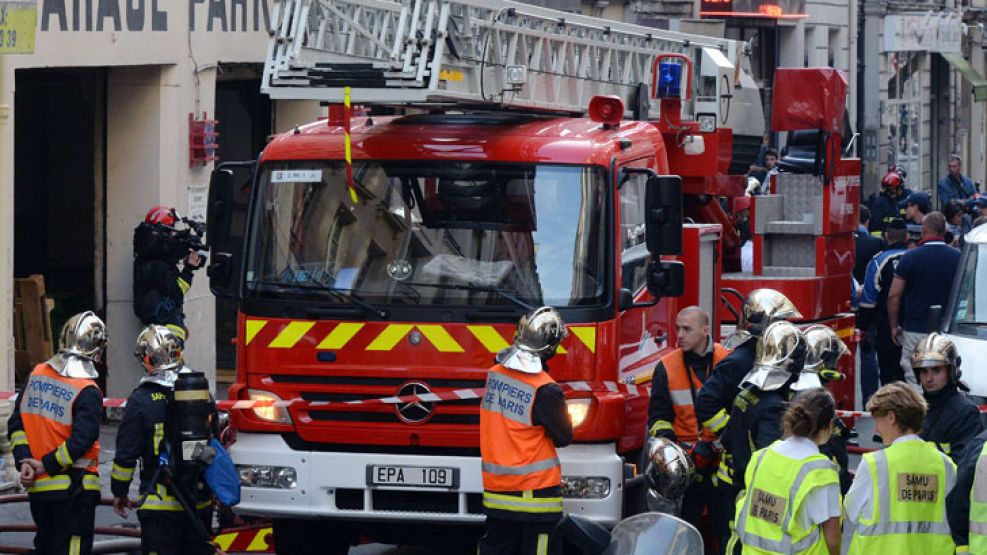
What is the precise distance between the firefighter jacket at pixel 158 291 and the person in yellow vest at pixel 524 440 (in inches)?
265

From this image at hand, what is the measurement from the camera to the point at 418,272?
9.83m

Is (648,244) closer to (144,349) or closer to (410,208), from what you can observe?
(410,208)

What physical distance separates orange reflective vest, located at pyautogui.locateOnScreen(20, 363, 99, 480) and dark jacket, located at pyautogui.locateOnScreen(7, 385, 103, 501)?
3cm

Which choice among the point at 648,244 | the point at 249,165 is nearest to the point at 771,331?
the point at 648,244

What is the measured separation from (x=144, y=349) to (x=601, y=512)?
2.38 meters

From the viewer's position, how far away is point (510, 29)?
35.2 ft

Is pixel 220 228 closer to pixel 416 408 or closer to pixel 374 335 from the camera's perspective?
pixel 374 335

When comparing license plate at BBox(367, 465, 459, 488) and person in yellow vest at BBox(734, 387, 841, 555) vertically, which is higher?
person in yellow vest at BBox(734, 387, 841, 555)

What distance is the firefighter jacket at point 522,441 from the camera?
29.1 feet

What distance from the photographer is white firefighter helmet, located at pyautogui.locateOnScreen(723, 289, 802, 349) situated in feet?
33.3

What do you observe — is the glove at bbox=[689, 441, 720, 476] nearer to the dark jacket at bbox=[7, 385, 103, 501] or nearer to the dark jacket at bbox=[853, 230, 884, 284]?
the dark jacket at bbox=[7, 385, 103, 501]

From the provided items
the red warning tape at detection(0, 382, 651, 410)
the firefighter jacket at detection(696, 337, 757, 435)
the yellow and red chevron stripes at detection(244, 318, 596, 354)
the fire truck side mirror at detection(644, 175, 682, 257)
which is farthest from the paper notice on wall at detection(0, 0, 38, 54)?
the firefighter jacket at detection(696, 337, 757, 435)

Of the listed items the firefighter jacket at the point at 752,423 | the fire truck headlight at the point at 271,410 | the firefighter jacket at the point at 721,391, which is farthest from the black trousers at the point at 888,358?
the fire truck headlight at the point at 271,410

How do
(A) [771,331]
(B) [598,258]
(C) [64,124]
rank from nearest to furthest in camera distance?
(A) [771,331] → (B) [598,258] → (C) [64,124]
